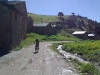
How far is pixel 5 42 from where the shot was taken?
26.4 m

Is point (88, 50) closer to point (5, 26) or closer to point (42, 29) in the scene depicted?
point (5, 26)

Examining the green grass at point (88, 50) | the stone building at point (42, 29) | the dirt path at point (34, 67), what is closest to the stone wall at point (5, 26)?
the dirt path at point (34, 67)

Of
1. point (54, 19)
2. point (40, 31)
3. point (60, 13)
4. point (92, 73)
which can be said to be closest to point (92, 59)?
point (92, 73)

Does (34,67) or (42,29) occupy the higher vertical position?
(34,67)

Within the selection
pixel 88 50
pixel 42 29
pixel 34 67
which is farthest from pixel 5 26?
pixel 42 29

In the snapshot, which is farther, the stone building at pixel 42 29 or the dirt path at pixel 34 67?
the stone building at pixel 42 29

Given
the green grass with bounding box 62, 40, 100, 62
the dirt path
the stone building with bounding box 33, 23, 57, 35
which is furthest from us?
the stone building with bounding box 33, 23, 57, 35

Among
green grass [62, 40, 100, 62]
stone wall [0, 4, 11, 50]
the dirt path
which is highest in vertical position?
stone wall [0, 4, 11, 50]

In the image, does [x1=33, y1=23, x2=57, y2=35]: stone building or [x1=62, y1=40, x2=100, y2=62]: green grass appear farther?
[x1=33, y1=23, x2=57, y2=35]: stone building

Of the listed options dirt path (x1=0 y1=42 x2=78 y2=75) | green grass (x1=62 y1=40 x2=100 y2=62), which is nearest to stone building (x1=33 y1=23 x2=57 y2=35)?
green grass (x1=62 y1=40 x2=100 y2=62)

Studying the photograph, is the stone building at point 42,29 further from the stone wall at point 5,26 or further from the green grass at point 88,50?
the stone wall at point 5,26

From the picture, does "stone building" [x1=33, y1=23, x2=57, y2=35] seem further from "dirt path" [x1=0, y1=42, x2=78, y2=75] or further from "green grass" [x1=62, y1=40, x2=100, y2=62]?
"dirt path" [x1=0, y1=42, x2=78, y2=75]

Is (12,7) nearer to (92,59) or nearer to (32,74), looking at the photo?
(92,59)

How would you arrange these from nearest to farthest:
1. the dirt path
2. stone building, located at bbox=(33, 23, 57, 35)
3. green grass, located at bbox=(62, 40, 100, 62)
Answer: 1. the dirt path
2. green grass, located at bbox=(62, 40, 100, 62)
3. stone building, located at bbox=(33, 23, 57, 35)
